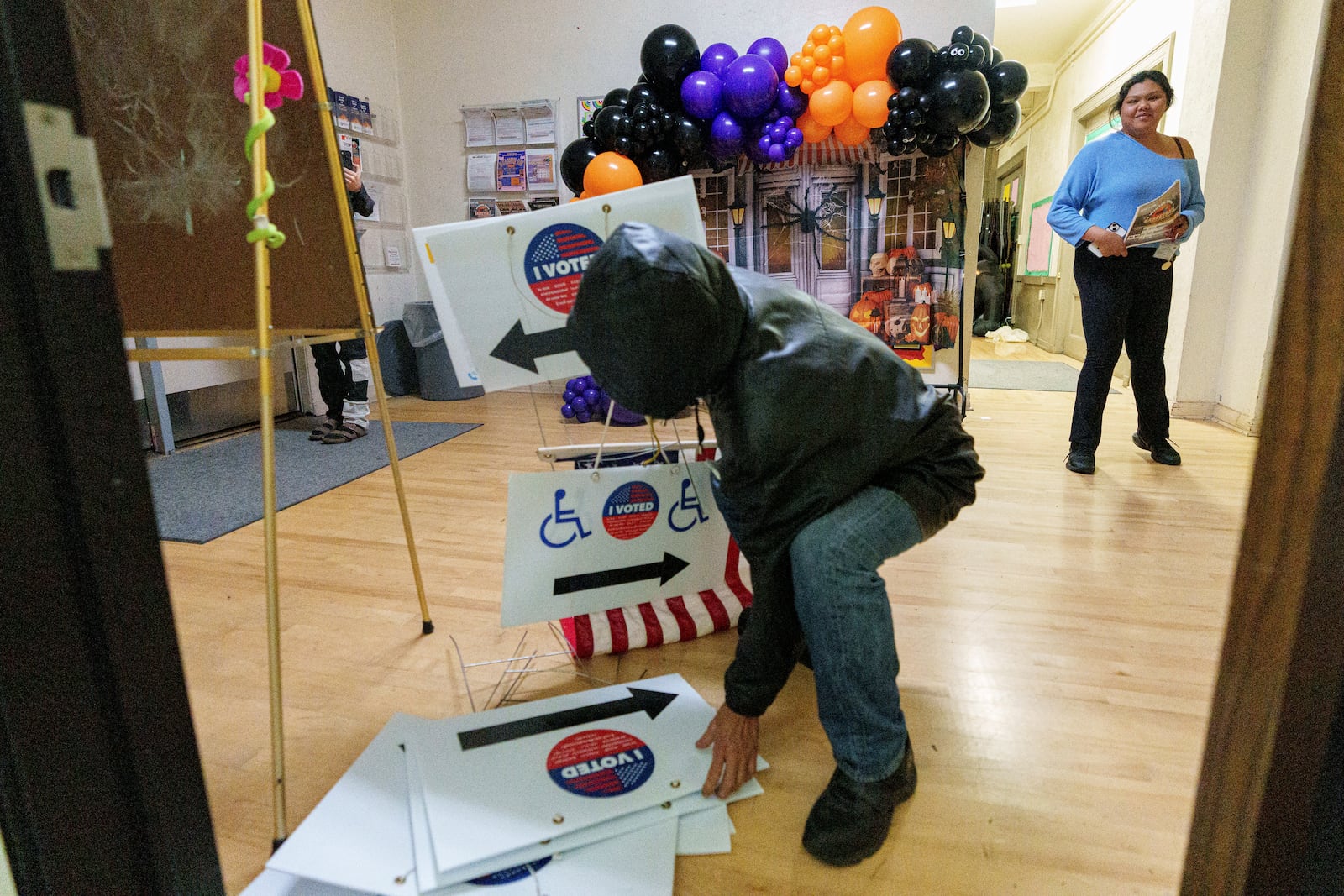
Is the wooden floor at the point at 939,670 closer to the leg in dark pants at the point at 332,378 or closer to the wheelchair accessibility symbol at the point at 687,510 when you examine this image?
the wheelchair accessibility symbol at the point at 687,510

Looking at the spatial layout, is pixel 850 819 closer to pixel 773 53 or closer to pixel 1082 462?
pixel 1082 462

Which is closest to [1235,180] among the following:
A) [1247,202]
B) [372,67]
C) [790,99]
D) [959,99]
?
[1247,202]

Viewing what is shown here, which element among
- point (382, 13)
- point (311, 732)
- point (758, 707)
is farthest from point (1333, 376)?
point (382, 13)

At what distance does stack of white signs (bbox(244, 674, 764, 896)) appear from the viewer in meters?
0.90

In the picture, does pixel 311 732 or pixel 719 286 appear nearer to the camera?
pixel 719 286

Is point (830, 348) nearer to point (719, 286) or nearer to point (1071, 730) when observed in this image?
point (719, 286)

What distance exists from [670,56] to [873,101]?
89cm

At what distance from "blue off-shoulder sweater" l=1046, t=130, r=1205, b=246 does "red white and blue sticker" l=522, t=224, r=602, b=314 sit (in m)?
1.95

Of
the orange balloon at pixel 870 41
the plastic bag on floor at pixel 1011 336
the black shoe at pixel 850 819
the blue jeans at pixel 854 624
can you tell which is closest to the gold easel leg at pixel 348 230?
the blue jeans at pixel 854 624

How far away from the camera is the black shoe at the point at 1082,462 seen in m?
2.70

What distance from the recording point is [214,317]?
4.11 ft

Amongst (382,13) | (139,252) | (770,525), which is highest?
(382,13)

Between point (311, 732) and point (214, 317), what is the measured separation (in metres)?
0.73

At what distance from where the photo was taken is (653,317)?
83 cm
